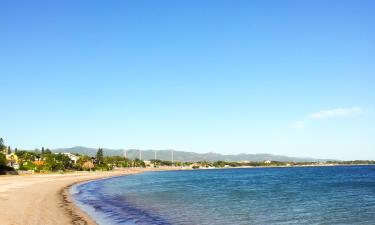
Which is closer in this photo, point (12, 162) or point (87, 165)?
point (12, 162)

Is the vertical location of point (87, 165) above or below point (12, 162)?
below

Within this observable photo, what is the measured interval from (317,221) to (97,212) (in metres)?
18.0

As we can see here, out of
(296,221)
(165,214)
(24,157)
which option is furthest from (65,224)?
(24,157)

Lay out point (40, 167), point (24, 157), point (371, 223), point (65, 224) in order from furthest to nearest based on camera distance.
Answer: point (24, 157) < point (40, 167) < point (371, 223) < point (65, 224)

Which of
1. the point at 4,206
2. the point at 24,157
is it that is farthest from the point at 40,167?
the point at 4,206

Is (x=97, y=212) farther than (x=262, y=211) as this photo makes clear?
No

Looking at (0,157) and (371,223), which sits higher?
(0,157)

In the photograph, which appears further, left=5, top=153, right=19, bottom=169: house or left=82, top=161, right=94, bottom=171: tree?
left=82, top=161, right=94, bottom=171: tree

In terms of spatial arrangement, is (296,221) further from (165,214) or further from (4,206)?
(4,206)

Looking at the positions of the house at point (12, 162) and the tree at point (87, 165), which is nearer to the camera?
the house at point (12, 162)

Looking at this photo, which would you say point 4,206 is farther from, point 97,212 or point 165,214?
point 165,214

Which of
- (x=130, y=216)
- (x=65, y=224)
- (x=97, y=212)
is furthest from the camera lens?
(x=97, y=212)

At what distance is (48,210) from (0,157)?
3362 inches

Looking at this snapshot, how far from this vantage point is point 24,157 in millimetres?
187375
